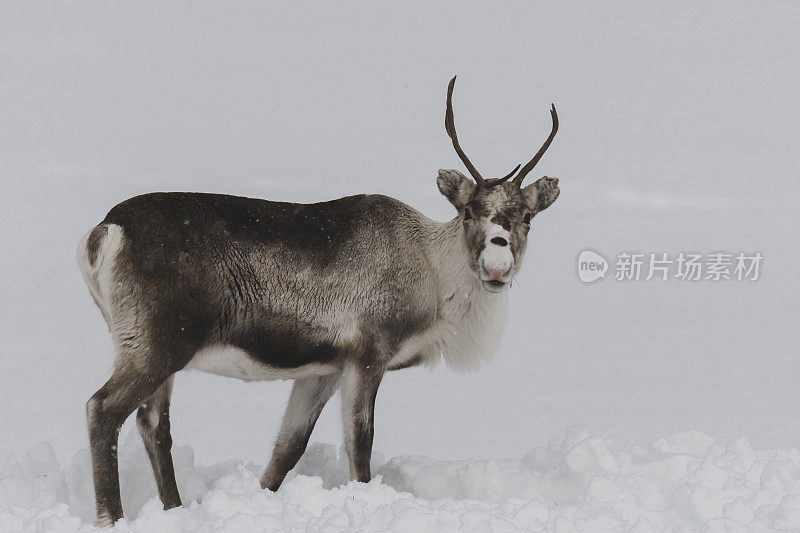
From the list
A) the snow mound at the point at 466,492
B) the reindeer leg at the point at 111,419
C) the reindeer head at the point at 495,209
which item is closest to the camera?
the snow mound at the point at 466,492

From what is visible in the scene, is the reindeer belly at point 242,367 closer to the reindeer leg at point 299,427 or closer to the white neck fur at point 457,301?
the reindeer leg at point 299,427

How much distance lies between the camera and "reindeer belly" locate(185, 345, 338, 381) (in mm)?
9453

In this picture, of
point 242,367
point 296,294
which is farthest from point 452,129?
point 242,367

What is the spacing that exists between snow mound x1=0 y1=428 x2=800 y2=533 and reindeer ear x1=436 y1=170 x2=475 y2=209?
2.24m

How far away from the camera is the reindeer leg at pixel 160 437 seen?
388 inches

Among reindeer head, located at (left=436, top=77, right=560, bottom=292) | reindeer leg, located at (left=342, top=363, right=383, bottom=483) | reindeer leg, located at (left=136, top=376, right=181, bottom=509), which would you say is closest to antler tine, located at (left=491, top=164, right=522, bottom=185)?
reindeer head, located at (left=436, top=77, right=560, bottom=292)

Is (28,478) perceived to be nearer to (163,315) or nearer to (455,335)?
(163,315)

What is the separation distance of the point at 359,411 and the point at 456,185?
2016mm

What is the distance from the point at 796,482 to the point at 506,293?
9.12ft

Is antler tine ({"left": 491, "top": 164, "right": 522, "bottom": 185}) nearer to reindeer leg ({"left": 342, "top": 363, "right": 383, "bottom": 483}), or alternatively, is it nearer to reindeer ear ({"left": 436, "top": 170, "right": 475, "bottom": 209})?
reindeer ear ({"left": 436, "top": 170, "right": 475, "bottom": 209})

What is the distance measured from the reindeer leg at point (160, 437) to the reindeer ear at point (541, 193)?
127 inches

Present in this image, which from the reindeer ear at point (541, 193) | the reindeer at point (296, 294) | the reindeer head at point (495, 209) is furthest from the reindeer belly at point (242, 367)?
the reindeer ear at point (541, 193)

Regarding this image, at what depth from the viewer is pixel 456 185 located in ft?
33.4

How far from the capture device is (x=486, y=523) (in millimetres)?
8258
